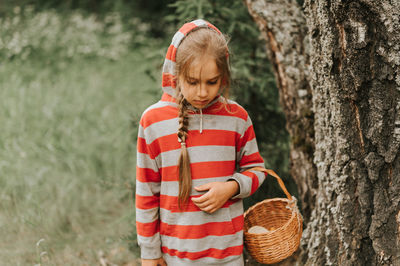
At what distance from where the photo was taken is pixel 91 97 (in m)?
5.30

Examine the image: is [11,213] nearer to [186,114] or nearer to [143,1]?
[186,114]

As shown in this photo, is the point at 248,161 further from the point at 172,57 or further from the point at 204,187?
the point at 172,57

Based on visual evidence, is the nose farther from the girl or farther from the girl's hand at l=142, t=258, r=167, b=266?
the girl's hand at l=142, t=258, r=167, b=266

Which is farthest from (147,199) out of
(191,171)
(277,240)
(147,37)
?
(147,37)

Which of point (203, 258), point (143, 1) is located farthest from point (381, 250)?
point (143, 1)

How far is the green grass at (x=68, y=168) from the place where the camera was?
311cm

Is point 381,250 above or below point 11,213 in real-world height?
above

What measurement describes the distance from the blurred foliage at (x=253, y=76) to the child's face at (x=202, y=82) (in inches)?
51.7

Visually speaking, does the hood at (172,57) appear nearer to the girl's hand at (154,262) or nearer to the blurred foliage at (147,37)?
the girl's hand at (154,262)

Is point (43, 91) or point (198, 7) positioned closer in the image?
point (198, 7)

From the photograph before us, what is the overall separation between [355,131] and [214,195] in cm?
81

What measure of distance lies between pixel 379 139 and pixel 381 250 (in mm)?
558

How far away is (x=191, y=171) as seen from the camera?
1.74 meters

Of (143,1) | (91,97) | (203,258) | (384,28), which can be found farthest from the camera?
(143,1)
